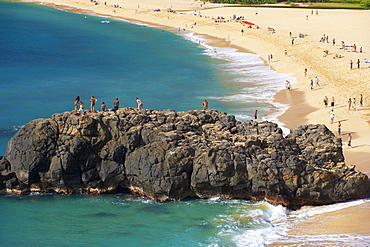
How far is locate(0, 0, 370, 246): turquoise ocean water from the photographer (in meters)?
25.1

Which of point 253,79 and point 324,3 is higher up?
point 324,3

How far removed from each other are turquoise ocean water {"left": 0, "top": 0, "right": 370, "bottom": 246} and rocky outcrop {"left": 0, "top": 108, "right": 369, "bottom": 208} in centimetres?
81

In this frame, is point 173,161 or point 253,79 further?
point 253,79

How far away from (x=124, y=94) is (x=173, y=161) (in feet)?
94.3

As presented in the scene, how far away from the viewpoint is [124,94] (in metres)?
56.0

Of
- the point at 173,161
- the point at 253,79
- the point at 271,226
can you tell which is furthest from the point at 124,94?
the point at 271,226

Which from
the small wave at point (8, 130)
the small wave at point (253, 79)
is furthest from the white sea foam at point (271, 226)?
the small wave at point (8, 130)

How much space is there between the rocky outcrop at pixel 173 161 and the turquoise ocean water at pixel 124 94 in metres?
0.81

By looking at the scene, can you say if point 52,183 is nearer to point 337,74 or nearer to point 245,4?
point 337,74

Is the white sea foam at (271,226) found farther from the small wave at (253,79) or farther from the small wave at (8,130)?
the small wave at (8,130)

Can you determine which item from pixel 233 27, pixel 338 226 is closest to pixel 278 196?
pixel 338 226

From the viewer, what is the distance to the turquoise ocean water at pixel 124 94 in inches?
988

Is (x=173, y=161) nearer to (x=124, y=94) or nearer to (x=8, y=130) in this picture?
(x=8, y=130)

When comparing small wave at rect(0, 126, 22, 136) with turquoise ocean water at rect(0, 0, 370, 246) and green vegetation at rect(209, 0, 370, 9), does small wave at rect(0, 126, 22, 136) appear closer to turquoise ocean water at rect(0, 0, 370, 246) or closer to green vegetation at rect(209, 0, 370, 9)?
turquoise ocean water at rect(0, 0, 370, 246)
